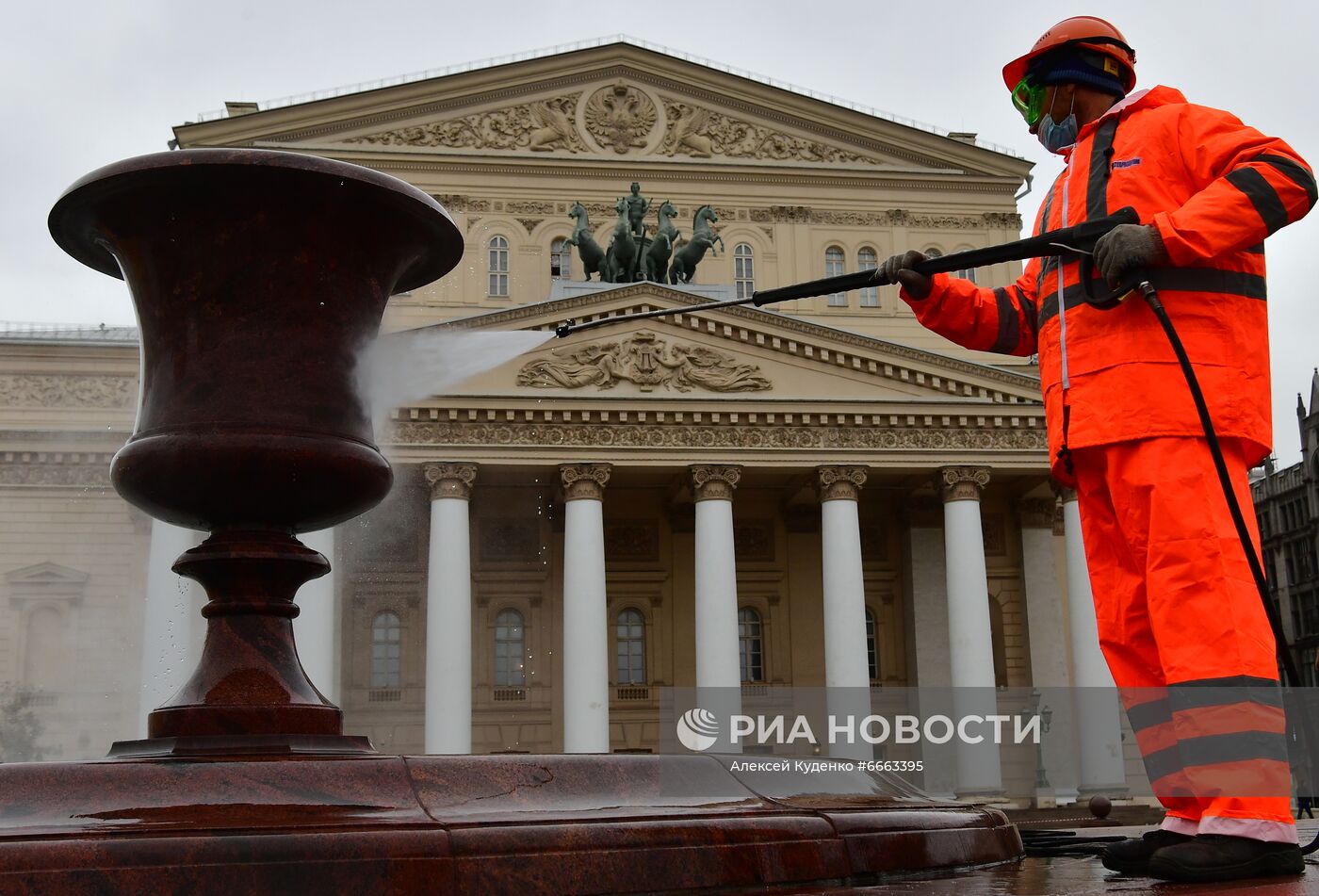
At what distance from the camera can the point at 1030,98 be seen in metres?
4.99

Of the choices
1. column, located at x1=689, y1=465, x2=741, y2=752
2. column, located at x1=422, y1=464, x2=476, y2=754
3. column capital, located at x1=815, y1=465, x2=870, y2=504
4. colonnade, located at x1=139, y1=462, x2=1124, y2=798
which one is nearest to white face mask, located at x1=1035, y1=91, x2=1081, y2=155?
colonnade, located at x1=139, y1=462, x2=1124, y2=798

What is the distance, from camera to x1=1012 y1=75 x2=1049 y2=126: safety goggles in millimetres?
4953

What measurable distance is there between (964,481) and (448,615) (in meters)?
10.7

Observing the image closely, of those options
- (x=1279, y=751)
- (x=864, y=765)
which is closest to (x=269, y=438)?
(x=864, y=765)

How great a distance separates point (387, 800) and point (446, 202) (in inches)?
1326

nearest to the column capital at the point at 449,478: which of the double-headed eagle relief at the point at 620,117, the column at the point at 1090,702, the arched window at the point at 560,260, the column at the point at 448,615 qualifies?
the column at the point at 448,615

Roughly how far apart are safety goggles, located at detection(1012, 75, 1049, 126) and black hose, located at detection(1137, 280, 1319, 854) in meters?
0.97

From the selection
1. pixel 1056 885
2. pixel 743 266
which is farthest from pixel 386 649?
pixel 1056 885

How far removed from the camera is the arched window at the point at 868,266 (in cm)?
3797

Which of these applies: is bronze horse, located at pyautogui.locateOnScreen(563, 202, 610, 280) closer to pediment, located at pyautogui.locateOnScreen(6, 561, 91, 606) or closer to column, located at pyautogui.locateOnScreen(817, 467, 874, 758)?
column, located at pyautogui.locateOnScreen(817, 467, 874, 758)

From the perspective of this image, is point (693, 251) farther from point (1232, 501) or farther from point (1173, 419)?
point (1232, 501)

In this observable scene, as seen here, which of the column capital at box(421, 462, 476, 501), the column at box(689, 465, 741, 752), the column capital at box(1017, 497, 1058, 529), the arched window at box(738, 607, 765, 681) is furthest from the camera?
the column capital at box(1017, 497, 1058, 529)

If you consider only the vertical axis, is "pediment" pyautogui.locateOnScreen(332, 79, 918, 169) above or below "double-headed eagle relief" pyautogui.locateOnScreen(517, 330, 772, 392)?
above

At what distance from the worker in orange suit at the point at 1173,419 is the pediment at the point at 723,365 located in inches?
917
